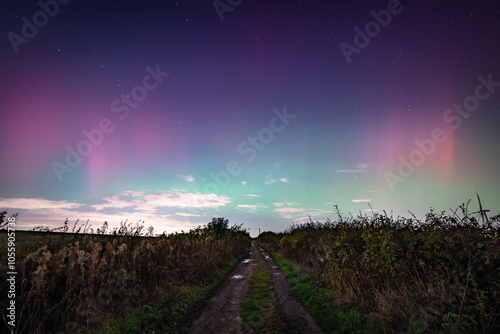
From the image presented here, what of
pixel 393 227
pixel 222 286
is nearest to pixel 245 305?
pixel 222 286

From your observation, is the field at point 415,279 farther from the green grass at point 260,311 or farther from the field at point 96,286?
the field at point 96,286

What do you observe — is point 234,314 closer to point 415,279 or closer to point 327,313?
point 327,313

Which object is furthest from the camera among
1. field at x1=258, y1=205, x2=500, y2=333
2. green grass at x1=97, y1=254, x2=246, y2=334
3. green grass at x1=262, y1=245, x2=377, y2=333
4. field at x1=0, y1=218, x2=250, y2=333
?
green grass at x1=262, y1=245, x2=377, y2=333

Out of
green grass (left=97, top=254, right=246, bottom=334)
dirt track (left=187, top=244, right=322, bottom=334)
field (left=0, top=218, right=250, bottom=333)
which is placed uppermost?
field (left=0, top=218, right=250, bottom=333)

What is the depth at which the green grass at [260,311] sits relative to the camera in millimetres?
7277

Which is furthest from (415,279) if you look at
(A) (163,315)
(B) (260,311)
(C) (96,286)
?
(C) (96,286)

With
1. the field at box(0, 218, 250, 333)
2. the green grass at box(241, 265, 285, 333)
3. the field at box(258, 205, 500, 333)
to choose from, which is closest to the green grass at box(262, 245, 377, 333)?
the field at box(258, 205, 500, 333)

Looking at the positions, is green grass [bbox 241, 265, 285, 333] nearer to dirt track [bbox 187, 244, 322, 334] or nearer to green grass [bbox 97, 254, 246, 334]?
dirt track [bbox 187, 244, 322, 334]

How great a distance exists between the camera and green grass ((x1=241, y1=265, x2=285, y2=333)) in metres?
7.28

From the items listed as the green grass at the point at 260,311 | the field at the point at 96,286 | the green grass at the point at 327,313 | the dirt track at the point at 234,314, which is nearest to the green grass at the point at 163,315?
the field at the point at 96,286

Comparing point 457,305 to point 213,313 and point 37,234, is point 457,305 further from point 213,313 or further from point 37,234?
point 37,234

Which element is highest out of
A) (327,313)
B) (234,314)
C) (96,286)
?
(96,286)

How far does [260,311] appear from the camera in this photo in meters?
8.89

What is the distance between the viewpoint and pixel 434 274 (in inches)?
236
